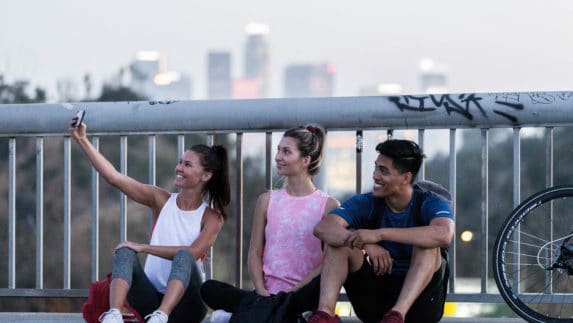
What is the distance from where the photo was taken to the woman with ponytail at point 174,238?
5.55m

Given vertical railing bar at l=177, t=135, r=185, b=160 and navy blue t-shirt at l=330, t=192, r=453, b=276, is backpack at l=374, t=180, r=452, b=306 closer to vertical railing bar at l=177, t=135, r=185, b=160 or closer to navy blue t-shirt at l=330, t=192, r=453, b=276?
navy blue t-shirt at l=330, t=192, r=453, b=276

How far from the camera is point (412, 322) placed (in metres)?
5.40

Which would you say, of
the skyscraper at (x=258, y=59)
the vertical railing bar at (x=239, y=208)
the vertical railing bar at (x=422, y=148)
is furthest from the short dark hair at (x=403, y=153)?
the skyscraper at (x=258, y=59)

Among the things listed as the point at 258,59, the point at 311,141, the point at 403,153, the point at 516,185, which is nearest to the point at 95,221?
the point at 311,141

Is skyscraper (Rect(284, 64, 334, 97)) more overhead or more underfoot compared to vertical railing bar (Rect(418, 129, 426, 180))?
more overhead

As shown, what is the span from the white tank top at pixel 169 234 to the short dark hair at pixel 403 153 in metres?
1.10

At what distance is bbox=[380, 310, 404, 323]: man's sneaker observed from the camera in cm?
516

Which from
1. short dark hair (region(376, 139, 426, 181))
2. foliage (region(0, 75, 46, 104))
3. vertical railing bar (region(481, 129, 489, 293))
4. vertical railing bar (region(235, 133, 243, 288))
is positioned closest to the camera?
short dark hair (region(376, 139, 426, 181))

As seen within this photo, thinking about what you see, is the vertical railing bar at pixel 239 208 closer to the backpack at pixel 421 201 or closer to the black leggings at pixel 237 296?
the black leggings at pixel 237 296

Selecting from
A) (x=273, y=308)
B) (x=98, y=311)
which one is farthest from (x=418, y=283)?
(x=98, y=311)

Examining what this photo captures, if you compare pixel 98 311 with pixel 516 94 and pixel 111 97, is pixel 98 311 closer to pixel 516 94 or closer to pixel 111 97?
pixel 516 94

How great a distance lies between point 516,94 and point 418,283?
4.30 feet

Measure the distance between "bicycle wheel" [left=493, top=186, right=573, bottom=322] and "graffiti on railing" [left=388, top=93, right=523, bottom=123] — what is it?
0.50 metres

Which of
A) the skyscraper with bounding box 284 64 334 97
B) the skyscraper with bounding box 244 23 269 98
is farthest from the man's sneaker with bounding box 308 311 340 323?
the skyscraper with bounding box 244 23 269 98
